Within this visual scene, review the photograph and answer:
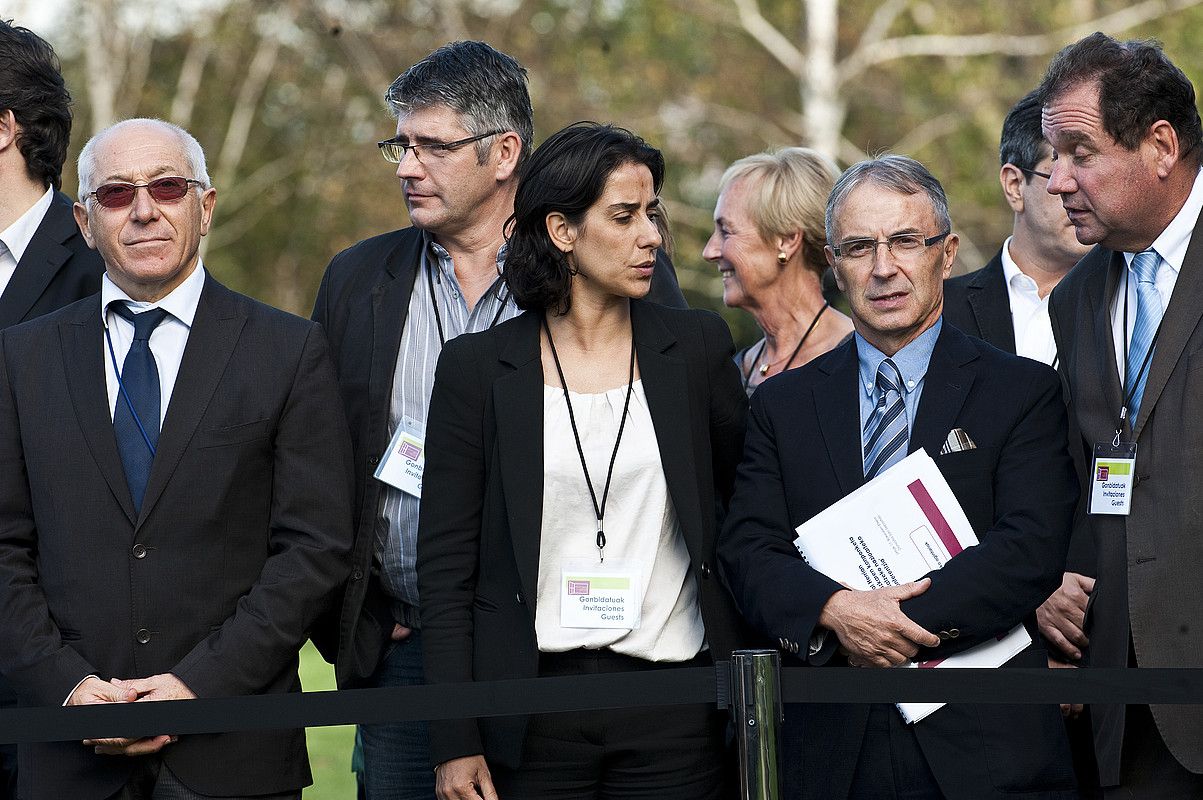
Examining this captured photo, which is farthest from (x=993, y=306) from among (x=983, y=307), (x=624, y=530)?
(x=624, y=530)

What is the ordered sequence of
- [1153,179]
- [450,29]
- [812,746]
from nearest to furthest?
[812,746] → [1153,179] → [450,29]

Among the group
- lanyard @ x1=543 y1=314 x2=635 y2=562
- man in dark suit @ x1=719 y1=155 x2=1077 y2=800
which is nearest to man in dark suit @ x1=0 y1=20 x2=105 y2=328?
lanyard @ x1=543 y1=314 x2=635 y2=562

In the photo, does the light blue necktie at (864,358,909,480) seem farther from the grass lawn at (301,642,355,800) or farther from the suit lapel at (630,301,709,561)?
the grass lawn at (301,642,355,800)

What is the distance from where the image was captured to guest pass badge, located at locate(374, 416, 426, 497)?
13.1 feet

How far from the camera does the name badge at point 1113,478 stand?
141 inches

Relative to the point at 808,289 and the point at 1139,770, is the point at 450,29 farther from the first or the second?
the point at 1139,770

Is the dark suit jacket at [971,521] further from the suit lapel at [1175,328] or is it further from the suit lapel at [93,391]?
the suit lapel at [93,391]

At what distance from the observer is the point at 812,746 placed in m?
3.38

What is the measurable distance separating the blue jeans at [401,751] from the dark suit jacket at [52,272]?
4.61 ft

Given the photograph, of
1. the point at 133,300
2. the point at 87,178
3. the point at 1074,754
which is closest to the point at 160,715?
the point at 133,300

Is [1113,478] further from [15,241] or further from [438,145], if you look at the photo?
[15,241]

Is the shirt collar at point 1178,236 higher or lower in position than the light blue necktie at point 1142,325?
higher

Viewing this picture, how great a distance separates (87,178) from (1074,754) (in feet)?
9.74

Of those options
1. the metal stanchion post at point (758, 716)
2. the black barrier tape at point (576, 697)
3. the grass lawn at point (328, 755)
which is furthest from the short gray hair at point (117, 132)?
the grass lawn at point (328, 755)
